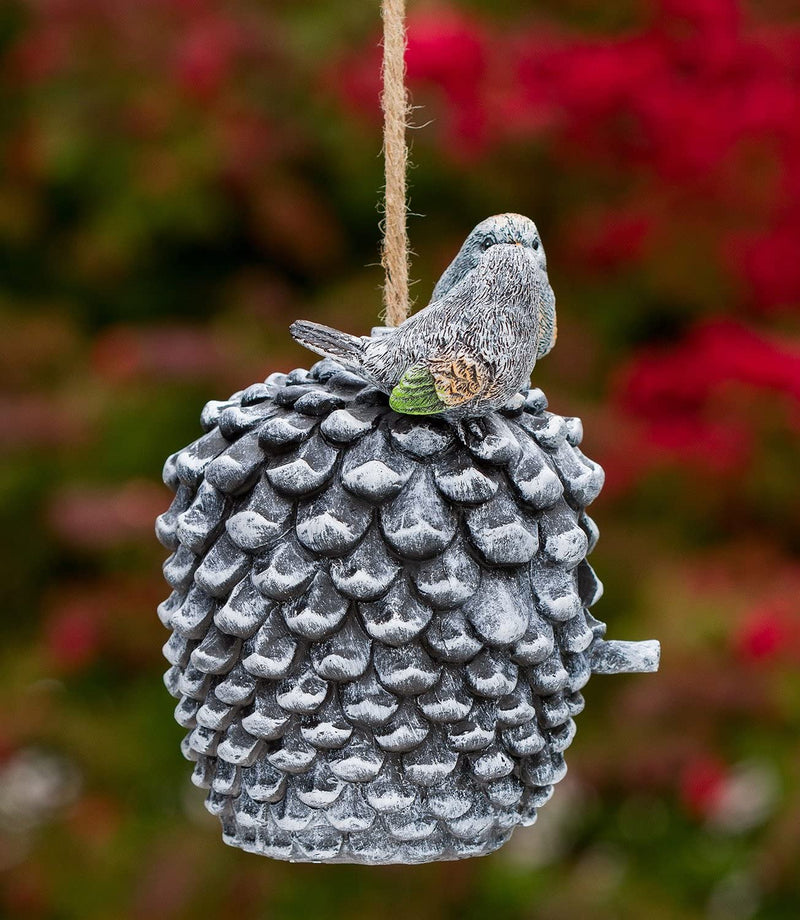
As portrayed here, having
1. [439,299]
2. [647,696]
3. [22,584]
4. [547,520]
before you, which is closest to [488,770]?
[547,520]

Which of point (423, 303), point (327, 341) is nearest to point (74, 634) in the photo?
point (423, 303)

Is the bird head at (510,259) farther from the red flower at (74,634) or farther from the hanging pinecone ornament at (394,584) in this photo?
the red flower at (74,634)

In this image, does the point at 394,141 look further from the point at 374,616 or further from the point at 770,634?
the point at 770,634

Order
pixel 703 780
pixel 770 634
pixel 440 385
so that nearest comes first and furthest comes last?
pixel 440 385, pixel 770 634, pixel 703 780

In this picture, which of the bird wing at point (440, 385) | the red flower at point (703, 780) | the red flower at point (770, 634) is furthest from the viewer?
the red flower at point (703, 780)

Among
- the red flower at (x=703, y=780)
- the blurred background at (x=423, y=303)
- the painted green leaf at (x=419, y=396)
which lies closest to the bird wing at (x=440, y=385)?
the painted green leaf at (x=419, y=396)

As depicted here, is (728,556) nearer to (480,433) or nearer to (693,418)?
(693,418)
